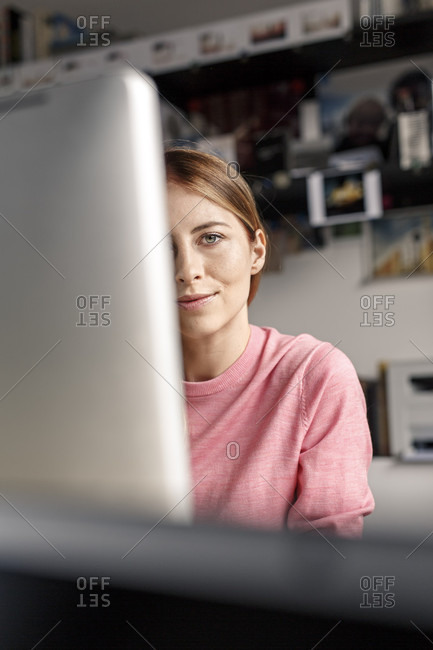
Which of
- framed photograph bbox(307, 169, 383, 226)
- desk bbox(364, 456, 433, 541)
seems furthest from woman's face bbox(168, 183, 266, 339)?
framed photograph bbox(307, 169, 383, 226)

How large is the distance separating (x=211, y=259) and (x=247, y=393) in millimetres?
72

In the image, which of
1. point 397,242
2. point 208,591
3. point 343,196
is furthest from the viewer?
point 343,196

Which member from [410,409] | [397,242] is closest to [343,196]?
[397,242]

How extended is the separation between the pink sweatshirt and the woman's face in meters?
0.02

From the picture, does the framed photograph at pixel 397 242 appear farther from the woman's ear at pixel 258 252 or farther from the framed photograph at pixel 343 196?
the woman's ear at pixel 258 252

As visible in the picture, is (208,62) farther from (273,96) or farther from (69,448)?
(69,448)

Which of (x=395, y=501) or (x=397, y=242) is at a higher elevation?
(x=397, y=242)

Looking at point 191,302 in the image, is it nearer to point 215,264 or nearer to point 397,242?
point 215,264

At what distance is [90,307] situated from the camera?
37 centimetres

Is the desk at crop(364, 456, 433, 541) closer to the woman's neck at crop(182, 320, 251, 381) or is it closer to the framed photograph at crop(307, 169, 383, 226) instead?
the woman's neck at crop(182, 320, 251, 381)

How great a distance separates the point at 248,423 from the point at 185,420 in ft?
0.13

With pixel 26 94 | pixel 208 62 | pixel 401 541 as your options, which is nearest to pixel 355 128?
pixel 208 62

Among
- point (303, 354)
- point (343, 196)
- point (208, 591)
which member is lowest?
point (208, 591)

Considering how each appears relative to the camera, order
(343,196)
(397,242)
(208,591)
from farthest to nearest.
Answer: (343,196), (397,242), (208,591)
